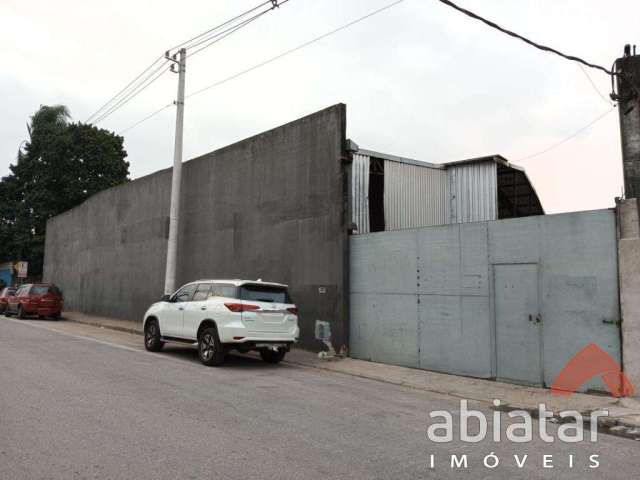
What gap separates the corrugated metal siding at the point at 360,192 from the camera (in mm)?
13672

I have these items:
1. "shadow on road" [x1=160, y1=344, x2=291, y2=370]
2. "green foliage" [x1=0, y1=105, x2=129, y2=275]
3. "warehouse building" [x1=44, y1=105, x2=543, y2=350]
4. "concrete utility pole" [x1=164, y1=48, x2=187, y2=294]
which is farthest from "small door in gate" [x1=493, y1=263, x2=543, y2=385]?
"green foliage" [x1=0, y1=105, x2=129, y2=275]

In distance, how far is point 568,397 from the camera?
340 inches

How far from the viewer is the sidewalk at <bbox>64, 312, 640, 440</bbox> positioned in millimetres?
7344

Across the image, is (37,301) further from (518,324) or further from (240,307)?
(518,324)

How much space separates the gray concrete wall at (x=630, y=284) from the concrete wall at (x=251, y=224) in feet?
20.6

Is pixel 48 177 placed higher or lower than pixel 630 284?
higher

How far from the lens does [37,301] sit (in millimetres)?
23406

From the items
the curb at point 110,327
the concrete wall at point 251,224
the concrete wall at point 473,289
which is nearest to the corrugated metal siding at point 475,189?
the concrete wall at point 251,224

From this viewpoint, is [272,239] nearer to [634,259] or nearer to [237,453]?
[634,259]

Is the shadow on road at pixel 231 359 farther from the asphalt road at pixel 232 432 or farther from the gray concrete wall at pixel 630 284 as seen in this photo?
the gray concrete wall at pixel 630 284

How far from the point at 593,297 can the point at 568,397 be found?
1.72 meters

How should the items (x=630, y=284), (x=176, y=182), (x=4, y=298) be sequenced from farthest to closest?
1. (x=4, y=298)
2. (x=176, y=182)
3. (x=630, y=284)

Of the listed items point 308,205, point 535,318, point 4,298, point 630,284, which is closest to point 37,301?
point 4,298

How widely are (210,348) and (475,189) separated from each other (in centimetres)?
934
